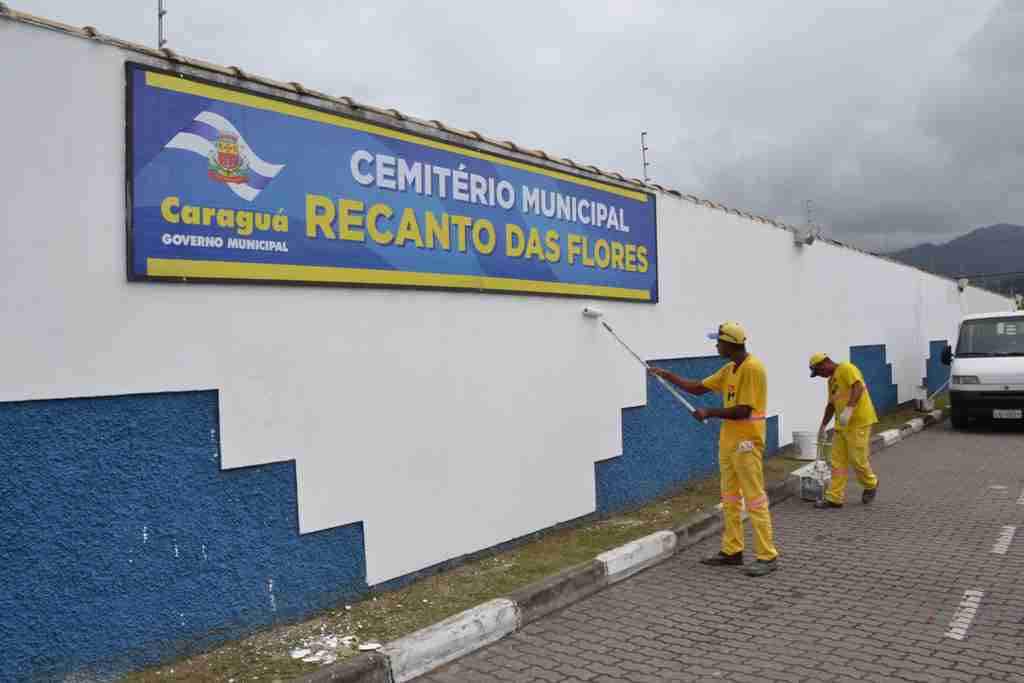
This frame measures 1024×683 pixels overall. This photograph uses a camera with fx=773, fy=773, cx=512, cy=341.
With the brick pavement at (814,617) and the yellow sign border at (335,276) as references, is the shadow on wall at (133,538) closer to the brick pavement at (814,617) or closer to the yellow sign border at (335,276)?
the yellow sign border at (335,276)

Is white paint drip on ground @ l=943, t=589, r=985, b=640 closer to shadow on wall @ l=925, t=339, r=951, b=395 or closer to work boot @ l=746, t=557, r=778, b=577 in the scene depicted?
work boot @ l=746, t=557, r=778, b=577

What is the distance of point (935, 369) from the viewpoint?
1806 centimetres

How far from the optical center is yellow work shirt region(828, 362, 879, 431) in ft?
24.6

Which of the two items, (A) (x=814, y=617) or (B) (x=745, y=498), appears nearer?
(A) (x=814, y=617)

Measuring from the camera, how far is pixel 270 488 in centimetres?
419

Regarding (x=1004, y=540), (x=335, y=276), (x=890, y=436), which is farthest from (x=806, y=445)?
(x=335, y=276)

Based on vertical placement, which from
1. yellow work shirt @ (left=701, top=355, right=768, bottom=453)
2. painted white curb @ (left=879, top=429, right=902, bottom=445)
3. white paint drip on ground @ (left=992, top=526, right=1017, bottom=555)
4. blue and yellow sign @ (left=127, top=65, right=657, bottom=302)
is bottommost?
white paint drip on ground @ (left=992, top=526, right=1017, bottom=555)

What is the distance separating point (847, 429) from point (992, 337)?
7.29 meters

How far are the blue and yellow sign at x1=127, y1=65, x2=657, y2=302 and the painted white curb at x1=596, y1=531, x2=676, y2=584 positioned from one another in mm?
2038

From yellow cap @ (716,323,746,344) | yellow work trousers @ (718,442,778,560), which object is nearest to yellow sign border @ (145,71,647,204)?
yellow cap @ (716,323,746,344)

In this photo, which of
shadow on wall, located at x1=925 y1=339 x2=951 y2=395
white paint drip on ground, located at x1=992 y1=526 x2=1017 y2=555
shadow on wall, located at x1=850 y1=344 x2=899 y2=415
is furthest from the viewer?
shadow on wall, located at x1=925 y1=339 x2=951 y2=395

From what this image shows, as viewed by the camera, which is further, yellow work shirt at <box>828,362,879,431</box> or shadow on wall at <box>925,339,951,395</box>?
shadow on wall at <box>925,339,951,395</box>

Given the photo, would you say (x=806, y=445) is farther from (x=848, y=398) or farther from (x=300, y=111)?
(x=300, y=111)

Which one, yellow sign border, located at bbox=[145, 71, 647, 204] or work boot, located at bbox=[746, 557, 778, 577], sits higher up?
yellow sign border, located at bbox=[145, 71, 647, 204]
